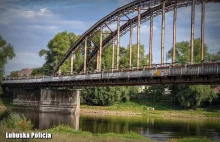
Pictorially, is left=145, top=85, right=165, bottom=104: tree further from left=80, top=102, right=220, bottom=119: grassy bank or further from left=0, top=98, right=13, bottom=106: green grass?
left=0, top=98, right=13, bottom=106: green grass

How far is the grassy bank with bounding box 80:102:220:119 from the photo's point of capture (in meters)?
86.0

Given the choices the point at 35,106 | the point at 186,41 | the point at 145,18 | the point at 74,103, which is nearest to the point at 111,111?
the point at 74,103

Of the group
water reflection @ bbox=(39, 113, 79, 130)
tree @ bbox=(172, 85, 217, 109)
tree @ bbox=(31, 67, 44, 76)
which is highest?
tree @ bbox=(31, 67, 44, 76)

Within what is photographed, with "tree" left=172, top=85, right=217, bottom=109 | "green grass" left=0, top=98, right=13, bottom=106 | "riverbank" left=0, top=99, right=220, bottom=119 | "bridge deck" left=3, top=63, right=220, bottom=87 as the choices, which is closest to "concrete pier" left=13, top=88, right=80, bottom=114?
"riverbank" left=0, top=99, right=220, bottom=119

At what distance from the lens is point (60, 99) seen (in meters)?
86.9

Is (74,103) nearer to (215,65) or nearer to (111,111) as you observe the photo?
(111,111)

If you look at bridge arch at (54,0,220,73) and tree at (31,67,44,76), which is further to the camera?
tree at (31,67,44,76)

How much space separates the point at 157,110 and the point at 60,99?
83.2 ft

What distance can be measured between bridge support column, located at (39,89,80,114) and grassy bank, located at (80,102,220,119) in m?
5.10

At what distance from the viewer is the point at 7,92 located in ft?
371

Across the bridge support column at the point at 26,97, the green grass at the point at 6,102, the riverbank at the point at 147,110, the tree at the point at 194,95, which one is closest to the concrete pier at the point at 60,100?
the riverbank at the point at 147,110

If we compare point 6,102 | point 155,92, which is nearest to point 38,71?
point 6,102

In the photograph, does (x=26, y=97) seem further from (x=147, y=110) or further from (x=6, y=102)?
(x=147, y=110)

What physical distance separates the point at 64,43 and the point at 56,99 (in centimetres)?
Result: 2628
